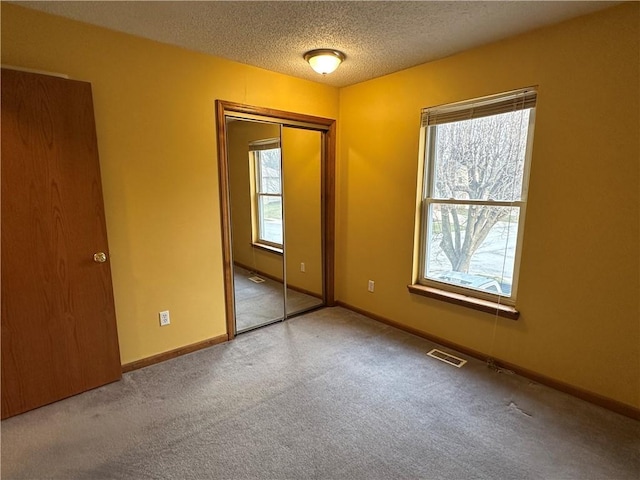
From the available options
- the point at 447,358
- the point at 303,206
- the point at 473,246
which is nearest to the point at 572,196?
the point at 473,246

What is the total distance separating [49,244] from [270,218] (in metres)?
1.81

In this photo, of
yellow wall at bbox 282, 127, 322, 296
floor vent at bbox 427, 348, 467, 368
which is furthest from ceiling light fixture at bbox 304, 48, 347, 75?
floor vent at bbox 427, 348, 467, 368

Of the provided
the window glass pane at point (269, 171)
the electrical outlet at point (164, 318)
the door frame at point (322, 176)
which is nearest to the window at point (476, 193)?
the door frame at point (322, 176)

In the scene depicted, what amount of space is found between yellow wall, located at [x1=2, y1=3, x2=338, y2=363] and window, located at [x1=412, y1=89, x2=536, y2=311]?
1573 mm

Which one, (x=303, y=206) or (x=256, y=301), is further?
(x=303, y=206)

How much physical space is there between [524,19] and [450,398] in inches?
95.3

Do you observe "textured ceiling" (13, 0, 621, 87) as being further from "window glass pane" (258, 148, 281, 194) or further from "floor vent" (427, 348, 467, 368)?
"floor vent" (427, 348, 467, 368)

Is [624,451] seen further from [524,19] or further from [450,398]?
[524,19]

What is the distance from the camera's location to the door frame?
278 cm

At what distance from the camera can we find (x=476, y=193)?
2.62 metres

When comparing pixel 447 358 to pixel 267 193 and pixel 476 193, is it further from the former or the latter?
pixel 267 193

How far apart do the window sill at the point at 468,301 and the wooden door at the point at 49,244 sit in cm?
245

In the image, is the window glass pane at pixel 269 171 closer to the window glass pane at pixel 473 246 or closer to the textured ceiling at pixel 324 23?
the textured ceiling at pixel 324 23

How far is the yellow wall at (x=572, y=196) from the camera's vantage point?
1930mm
